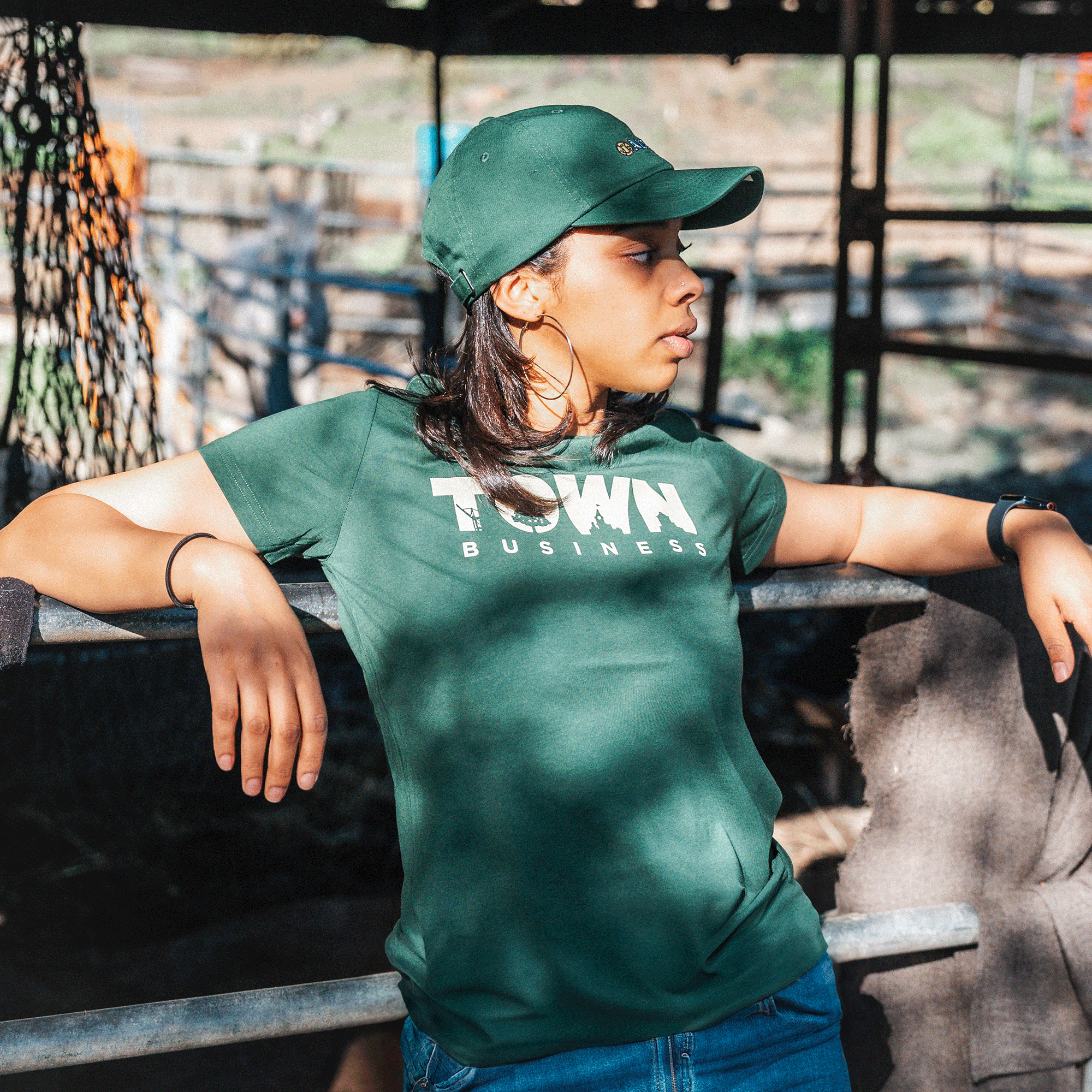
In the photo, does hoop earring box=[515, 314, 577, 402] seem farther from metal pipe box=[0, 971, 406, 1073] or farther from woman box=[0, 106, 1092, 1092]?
metal pipe box=[0, 971, 406, 1073]

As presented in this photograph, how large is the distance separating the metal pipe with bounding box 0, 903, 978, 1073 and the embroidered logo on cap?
99 cm

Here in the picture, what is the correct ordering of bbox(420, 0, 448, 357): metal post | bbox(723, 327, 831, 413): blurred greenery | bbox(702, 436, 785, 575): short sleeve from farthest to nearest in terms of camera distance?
bbox(723, 327, 831, 413): blurred greenery < bbox(420, 0, 448, 357): metal post < bbox(702, 436, 785, 575): short sleeve

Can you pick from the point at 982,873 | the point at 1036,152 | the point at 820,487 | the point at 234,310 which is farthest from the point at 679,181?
the point at 1036,152

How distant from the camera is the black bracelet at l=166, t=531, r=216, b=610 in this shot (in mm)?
1131

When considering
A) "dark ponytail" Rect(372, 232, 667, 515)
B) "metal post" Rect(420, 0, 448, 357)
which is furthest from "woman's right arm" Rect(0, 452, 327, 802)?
"metal post" Rect(420, 0, 448, 357)

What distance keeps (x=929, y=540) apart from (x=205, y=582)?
0.94m

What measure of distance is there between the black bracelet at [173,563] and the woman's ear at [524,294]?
1.57 ft

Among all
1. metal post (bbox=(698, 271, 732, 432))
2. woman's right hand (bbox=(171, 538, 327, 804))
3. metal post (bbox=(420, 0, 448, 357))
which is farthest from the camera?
metal post (bbox=(698, 271, 732, 432))

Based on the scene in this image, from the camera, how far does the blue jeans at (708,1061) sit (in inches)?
45.7

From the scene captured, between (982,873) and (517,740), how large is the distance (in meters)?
0.78

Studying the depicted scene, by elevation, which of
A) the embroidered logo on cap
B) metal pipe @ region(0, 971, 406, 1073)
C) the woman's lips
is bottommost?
metal pipe @ region(0, 971, 406, 1073)

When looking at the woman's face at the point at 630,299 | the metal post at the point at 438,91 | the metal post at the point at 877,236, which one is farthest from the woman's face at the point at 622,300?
the metal post at the point at 438,91

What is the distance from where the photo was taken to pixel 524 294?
1.41 m

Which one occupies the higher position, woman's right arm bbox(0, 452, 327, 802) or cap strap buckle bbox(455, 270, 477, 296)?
cap strap buckle bbox(455, 270, 477, 296)
